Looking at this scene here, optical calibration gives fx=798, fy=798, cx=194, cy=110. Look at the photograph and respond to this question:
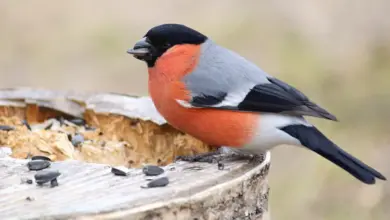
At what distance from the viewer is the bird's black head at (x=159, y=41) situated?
304 cm

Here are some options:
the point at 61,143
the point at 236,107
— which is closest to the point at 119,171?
the point at 236,107

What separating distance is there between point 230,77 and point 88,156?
0.67 meters

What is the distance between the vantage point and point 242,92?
2.92 meters

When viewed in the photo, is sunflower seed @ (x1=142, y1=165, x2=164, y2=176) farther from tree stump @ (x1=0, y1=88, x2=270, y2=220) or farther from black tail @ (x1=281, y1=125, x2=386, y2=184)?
black tail @ (x1=281, y1=125, x2=386, y2=184)

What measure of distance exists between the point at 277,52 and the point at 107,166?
4.29m

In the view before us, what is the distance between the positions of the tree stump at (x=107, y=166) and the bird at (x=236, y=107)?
0.41 feet

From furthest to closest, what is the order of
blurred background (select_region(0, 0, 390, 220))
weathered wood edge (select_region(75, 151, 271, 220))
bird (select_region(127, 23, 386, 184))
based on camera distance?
blurred background (select_region(0, 0, 390, 220)) < bird (select_region(127, 23, 386, 184)) < weathered wood edge (select_region(75, 151, 271, 220))

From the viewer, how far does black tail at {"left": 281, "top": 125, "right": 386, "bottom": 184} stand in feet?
9.06

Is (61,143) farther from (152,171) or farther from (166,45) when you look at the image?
(152,171)

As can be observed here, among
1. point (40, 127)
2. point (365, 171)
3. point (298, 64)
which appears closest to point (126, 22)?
point (298, 64)

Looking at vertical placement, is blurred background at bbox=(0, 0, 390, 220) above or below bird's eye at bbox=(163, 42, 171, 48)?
below

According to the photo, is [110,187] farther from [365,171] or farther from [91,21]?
[91,21]

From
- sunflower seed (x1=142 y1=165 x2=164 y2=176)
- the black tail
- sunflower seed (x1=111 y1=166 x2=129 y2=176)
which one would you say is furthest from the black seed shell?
the black tail

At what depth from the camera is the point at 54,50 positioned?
711 cm
